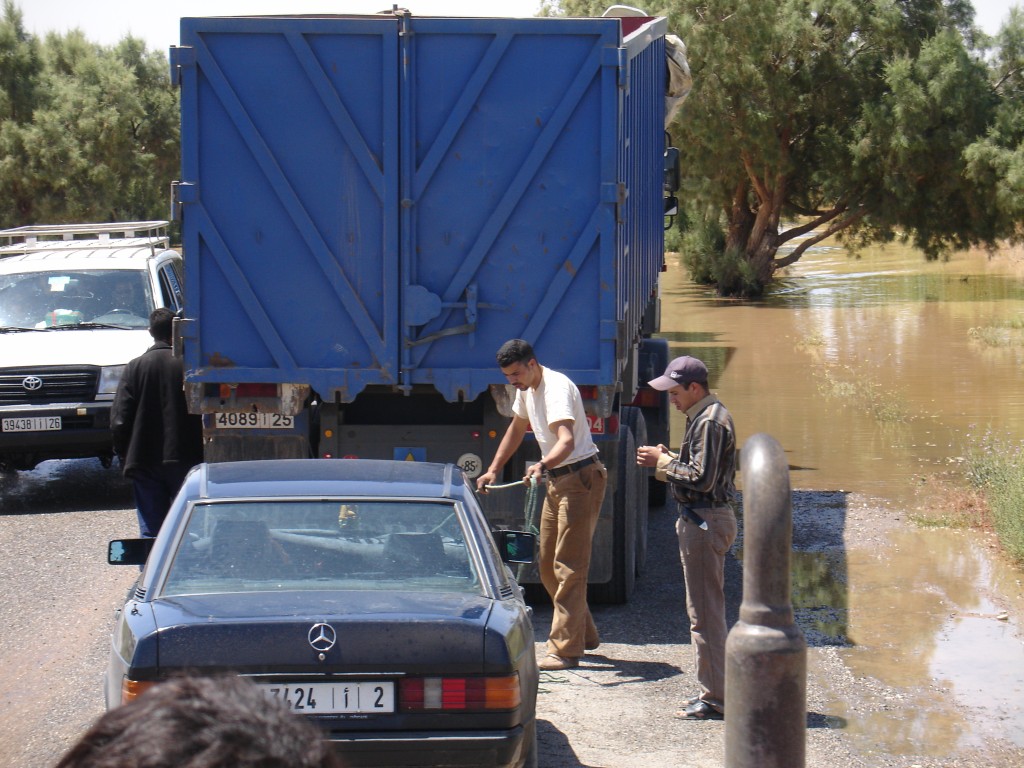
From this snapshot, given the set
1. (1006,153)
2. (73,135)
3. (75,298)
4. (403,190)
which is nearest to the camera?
(403,190)

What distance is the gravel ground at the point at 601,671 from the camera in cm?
607

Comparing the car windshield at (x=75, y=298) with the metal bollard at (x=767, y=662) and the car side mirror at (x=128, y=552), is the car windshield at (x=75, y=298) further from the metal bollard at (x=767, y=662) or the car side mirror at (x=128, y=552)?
the metal bollard at (x=767, y=662)

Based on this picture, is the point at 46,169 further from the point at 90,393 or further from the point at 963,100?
the point at 90,393

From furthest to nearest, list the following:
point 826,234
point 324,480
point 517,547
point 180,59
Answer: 1. point 826,234
2. point 180,59
3. point 517,547
4. point 324,480

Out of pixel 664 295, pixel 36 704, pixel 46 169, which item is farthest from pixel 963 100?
pixel 36 704

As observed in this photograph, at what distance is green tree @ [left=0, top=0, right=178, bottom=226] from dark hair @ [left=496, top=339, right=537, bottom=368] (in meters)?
29.0

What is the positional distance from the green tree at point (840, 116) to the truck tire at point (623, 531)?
25137mm

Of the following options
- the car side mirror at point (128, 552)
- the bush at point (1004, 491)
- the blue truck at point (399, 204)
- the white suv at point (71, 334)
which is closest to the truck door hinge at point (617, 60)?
the blue truck at point (399, 204)

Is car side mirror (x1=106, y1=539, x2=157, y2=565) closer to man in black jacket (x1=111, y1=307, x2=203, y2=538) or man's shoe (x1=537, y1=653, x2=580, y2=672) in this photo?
man's shoe (x1=537, y1=653, x2=580, y2=672)

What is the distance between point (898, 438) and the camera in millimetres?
15258

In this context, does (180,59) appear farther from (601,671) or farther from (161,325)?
(601,671)

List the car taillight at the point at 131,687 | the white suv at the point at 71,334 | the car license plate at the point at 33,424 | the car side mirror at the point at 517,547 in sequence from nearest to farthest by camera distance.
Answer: the car taillight at the point at 131,687
the car side mirror at the point at 517,547
the car license plate at the point at 33,424
the white suv at the point at 71,334

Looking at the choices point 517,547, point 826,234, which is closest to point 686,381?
point 517,547

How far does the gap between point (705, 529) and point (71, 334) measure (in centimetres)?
743
